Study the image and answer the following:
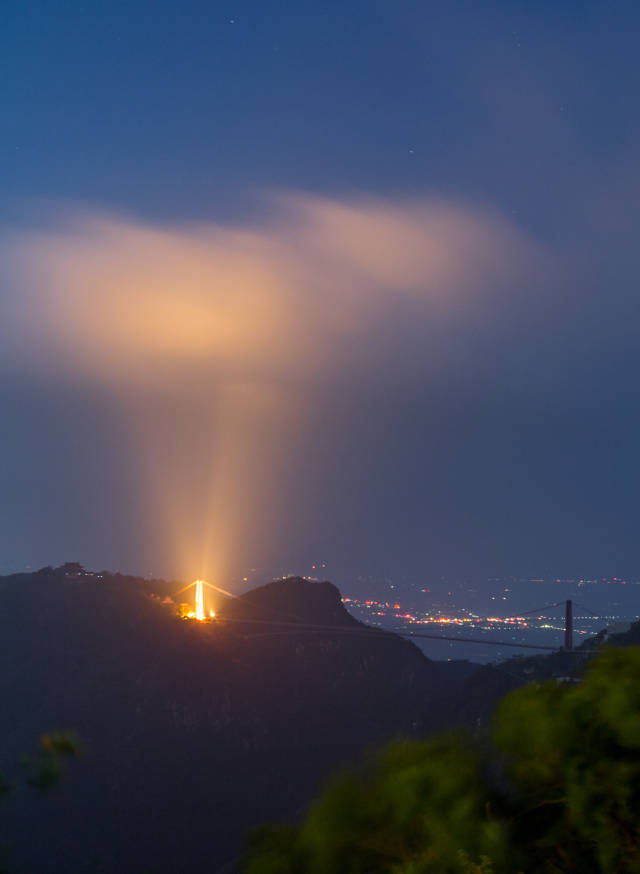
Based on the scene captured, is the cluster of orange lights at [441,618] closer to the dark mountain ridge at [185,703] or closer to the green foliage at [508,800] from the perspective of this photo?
the dark mountain ridge at [185,703]

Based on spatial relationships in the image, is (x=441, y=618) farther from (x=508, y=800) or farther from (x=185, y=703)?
(x=508, y=800)

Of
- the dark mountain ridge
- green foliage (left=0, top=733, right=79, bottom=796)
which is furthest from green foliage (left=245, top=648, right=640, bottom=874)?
the dark mountain ridge

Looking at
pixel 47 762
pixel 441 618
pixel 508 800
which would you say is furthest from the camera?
pixel 441 618

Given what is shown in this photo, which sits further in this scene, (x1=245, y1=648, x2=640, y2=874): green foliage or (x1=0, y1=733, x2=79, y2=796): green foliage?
(x1=245, y1=648, x2=640, y2=874): green foliage

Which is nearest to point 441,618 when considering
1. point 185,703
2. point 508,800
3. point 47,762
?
point 185,703

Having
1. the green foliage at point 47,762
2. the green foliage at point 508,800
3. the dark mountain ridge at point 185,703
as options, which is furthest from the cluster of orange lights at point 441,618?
the green foliage at point 47,762

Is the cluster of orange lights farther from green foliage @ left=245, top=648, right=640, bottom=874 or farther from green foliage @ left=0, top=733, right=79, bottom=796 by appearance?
green foliage @ left=0, top=733, right=79, bottom=796

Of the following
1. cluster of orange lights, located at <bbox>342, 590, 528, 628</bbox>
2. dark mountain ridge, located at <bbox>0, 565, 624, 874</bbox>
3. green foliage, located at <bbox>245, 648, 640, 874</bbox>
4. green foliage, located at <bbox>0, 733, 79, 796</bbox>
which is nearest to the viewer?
green foliage, located at <bbox>0, 733, 79, 796</bbox>

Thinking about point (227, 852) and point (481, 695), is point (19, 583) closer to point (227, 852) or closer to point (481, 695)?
point (227, 852)

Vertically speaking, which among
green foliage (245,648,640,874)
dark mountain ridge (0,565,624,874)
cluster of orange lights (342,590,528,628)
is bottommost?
dark mountain ridge (0,565,624,874)
